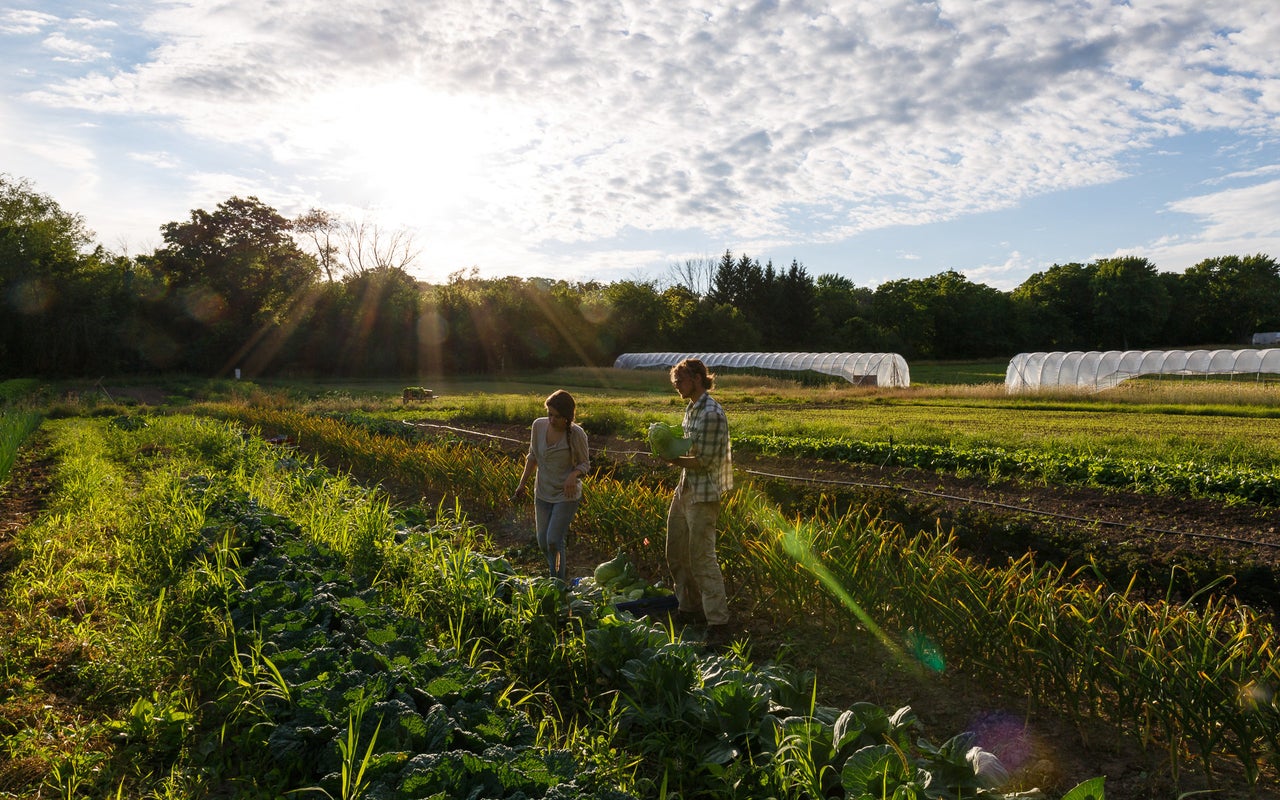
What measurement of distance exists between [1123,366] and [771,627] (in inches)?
1097

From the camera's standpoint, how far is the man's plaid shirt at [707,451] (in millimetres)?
4445

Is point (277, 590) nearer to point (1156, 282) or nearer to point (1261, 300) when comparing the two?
point (1156, 282)

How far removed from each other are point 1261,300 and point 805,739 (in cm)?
7897

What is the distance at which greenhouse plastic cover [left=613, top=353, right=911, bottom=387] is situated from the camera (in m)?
32.7

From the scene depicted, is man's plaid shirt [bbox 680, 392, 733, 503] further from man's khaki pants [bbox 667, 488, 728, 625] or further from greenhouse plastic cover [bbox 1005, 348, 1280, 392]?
greenhouse plastic cover [bbox 1005, 348, 1280, 392]

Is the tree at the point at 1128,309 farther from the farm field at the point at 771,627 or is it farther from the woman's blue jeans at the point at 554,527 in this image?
the woman's blue jeans at the point at 554,527

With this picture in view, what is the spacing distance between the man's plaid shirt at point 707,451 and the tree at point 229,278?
3978 centimetres

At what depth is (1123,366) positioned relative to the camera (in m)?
27.4

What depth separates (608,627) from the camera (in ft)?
11.5

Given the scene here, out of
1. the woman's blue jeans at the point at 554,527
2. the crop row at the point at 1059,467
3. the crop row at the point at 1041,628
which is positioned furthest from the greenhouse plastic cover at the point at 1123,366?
the woman's blue jeans at the point at 554,527

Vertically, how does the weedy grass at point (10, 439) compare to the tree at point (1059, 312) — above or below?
below

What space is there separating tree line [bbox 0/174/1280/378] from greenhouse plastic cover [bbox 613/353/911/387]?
9.52 m

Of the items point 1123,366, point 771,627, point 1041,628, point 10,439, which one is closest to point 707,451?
point 771,627

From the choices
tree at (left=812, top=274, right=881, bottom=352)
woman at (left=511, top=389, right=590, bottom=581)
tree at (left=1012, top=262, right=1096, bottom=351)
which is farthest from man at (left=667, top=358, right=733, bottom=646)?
tree at (left=1012, top=262, right=1096, bottom=351)
